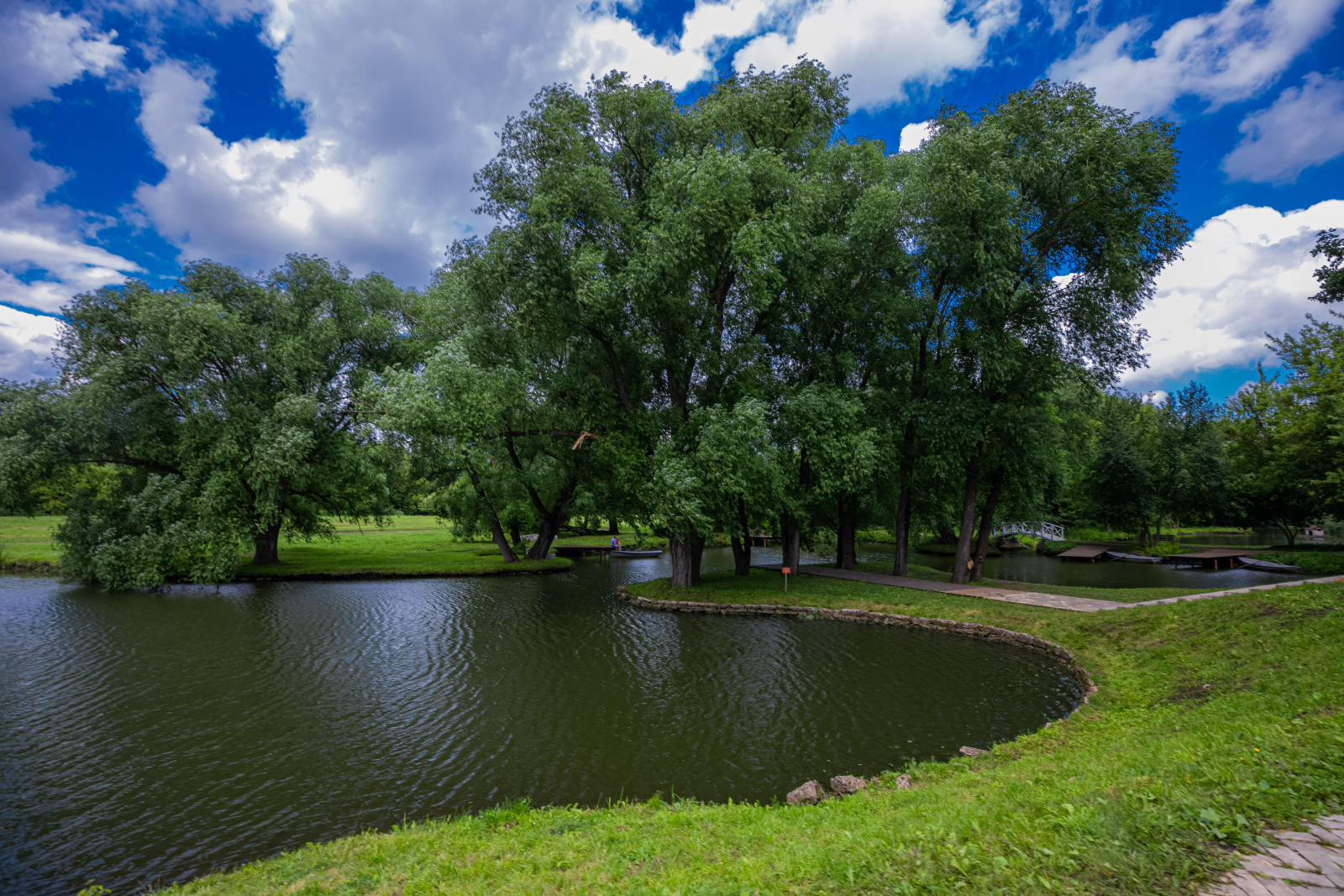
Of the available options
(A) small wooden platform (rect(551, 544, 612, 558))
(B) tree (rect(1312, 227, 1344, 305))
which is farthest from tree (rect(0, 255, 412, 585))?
(B) tree (rect(1312, 227, 1344, 305))

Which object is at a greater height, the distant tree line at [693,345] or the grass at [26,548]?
the distant tree line at [693,345]

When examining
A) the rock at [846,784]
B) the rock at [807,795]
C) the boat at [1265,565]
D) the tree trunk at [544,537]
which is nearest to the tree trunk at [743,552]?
the tree trunk at [544,537]

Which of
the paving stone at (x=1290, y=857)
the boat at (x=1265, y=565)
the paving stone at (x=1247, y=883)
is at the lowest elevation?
the boat at (x=1265, y=565)

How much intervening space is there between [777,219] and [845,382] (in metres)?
8.53

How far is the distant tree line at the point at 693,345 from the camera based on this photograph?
18.9m

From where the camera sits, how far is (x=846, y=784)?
7848 mm

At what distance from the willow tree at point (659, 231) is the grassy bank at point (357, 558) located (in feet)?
48.0

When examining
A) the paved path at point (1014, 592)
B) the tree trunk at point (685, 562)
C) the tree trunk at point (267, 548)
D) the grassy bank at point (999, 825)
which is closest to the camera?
the grassy bank at point (999, 825)

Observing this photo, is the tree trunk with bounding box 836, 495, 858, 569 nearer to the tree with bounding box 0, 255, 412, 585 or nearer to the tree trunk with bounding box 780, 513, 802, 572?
the tree trunk with bounding box 780, 513, 802, 572

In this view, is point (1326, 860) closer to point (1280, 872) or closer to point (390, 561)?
point (1280, 872)

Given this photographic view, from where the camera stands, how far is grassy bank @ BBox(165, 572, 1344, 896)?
13.5 feet

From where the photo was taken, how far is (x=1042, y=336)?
21.6m

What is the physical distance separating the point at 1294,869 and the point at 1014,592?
748 inches

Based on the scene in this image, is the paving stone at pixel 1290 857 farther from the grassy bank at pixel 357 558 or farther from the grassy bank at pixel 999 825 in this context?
the grassy bank at pixel 357 558
